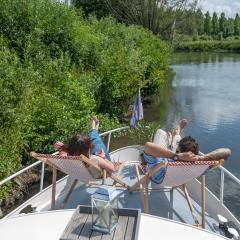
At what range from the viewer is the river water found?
1332 cm

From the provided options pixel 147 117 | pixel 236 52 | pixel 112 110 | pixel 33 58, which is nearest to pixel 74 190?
pixel 33 58

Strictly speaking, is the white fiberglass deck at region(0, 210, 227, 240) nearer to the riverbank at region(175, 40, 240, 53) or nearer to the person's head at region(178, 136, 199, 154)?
the person's head at region(178, 136, 199, 154)

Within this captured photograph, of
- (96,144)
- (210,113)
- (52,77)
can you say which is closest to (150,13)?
(210,113)

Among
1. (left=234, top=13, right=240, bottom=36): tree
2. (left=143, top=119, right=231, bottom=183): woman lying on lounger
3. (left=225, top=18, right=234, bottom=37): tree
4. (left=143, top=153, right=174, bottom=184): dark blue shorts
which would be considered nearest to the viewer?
(left=143, top=119, right=231, bottom=183): woman lying on lounger

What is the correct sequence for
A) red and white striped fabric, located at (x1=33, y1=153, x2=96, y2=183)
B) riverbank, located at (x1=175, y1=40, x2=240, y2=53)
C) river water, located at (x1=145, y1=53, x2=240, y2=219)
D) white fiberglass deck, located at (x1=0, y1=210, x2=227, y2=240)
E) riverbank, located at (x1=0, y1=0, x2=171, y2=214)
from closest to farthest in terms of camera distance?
white fiberglass deck, located at (x1=0, y1=210, x2=227, y2=240) < red and white striped fabric, located at (x1=33, y1=153, x2=96, y2=183) < riverbank, located at (x1=0, y1=0, x2=171, y2=214) < river water, located at (x1=145, y1=53, x2=240, y2=219) < riverbank, located at (x1=175, y1=40, x2=240, y2=53)

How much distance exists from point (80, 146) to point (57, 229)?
1.86 meters

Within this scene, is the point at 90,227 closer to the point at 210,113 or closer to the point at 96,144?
the point at 96,144

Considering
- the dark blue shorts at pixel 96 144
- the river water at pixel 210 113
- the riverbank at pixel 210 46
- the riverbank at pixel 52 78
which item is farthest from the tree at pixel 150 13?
the dark blue shorts at pixel 96 144

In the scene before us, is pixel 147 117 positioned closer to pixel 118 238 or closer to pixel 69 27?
pixel 69 27

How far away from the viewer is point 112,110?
17.0 m

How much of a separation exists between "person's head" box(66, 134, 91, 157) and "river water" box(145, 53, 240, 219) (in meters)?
5.88

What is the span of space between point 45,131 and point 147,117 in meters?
9.70

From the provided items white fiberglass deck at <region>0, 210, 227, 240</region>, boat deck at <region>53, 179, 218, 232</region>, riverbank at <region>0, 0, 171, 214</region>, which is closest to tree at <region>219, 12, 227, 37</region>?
riverbank at <region>0, 0, 171, 214</region>

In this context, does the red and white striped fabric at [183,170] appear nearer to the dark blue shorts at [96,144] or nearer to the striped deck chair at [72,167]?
the striped deck chair at [72,167]
